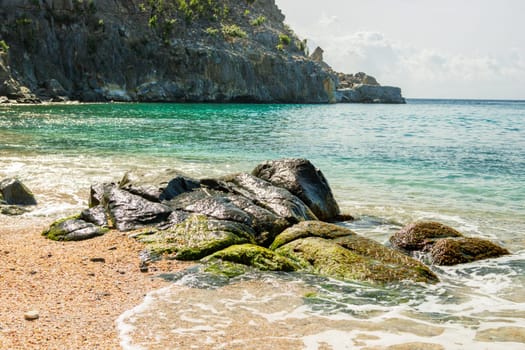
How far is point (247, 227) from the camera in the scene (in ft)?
35.2

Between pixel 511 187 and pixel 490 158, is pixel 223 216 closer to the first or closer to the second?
pixel 511 187

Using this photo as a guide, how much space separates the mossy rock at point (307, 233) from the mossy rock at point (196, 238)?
2.05ft

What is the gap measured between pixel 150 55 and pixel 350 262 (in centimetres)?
11836

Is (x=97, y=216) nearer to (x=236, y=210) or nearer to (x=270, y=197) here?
(x=236, y=210)

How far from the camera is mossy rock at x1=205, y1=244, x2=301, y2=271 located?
8.95m

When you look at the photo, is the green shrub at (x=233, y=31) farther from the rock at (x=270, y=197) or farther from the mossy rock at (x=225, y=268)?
the mossy rock at (x=225, y=268)

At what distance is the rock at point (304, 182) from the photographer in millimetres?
13789

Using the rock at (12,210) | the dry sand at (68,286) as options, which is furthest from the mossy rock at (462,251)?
the rock at (12,210)

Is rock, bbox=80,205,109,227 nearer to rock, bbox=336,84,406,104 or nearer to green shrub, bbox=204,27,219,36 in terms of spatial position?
green shrub, bbox=204,27,219,36

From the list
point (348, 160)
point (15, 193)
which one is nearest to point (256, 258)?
point (15, 193)

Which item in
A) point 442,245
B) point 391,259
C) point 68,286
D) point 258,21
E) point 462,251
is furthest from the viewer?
point 258,21

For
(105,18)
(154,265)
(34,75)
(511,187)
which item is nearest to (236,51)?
(105,18)

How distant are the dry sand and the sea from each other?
362 mm

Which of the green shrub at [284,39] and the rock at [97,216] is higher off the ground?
the green shrub at [284,39]
